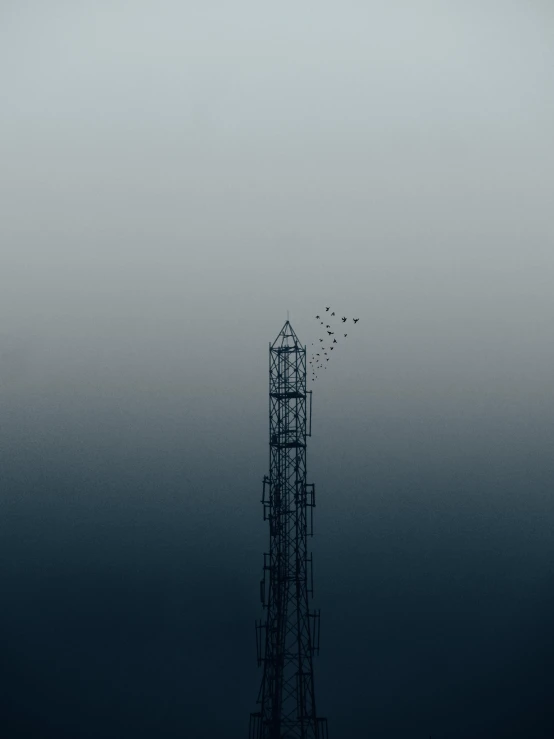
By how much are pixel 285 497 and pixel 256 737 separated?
442 inches

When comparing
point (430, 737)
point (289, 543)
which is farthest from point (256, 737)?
point (430, 737)

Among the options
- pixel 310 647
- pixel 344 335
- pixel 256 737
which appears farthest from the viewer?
pixel 344 335

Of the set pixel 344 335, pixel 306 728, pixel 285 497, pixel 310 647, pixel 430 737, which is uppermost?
pixel 344 335

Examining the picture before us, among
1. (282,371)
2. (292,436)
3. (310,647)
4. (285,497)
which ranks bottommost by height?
(310,647)

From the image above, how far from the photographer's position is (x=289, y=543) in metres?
28.0

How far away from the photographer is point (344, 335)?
36.4 metres

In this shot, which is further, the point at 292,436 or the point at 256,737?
the point at 256,737

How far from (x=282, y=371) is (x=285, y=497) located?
5108mm

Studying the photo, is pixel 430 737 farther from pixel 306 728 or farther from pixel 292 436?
pixel 292 436

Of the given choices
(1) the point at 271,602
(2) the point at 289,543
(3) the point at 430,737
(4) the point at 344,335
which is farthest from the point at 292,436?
(3) the point at 430,737

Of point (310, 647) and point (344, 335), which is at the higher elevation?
point (344, 335)

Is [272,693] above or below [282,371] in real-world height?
below

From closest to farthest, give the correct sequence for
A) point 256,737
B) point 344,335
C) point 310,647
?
point 310,647, point 256,737, point 344,335

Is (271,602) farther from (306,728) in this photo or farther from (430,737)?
(430,737)
